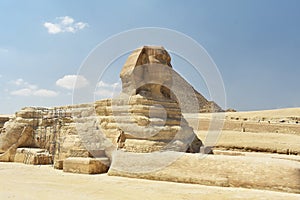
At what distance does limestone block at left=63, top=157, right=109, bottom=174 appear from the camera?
33.7ft

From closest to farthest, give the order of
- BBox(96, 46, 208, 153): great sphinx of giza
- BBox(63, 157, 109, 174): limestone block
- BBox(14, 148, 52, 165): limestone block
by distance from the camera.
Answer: BBox(63, 157, 109, 174): limestone block → BBox(96, 46, 208, 153): great sphinx of giza → BBox(14, 148, 52, 165): limestone block

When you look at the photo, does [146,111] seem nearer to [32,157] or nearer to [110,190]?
[110,190]

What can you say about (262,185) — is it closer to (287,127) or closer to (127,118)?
(127,118)

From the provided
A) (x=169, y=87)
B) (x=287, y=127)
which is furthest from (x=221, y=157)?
(x=287, y=127)

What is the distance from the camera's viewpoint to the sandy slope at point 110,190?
6.61 meters

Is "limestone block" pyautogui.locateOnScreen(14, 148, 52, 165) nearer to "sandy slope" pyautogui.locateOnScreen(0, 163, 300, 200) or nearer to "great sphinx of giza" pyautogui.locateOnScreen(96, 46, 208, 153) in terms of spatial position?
"great sphinx of giza" pyautogui.locateOnScreen(96, 46, 208, 153)

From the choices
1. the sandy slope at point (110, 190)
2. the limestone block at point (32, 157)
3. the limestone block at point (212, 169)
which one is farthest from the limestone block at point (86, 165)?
the limestone block at point (32, 157)

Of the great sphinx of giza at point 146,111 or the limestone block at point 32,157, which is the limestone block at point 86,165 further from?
the limestone block at point 32,157

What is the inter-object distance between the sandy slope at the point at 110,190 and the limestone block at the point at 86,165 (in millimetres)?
1026

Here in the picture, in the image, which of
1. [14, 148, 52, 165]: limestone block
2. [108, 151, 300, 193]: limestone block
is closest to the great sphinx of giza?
[108, 151, 300, 193]: limestone block

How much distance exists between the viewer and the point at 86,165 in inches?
403

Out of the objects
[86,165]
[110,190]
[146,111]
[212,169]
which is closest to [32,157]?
[86,165]

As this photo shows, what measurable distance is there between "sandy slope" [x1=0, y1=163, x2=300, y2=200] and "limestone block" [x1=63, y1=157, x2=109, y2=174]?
1.03m

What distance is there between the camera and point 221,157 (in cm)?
820
